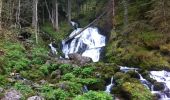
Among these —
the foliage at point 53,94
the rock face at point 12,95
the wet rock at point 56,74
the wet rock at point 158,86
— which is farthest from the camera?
the wet rock at point 56,74

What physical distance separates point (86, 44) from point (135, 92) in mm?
15328

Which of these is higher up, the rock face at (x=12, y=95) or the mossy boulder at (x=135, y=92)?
the rock face at (x=12, y=95)

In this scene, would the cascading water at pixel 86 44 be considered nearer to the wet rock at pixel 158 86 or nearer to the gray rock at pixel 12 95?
the wet rock at pixel 158 86

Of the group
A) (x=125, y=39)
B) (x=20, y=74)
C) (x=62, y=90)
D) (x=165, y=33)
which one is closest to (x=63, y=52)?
(x=125, y=39)

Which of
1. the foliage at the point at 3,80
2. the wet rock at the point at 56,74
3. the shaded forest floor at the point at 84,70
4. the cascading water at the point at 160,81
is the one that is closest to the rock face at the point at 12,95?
the shaded forest floor at the point at 84,70

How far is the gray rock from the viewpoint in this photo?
49.5 ft

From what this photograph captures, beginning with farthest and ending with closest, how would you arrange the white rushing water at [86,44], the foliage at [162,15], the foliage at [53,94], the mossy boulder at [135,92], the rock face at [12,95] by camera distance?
1. the white rushing water at [86,44]
2. the foliage at [162,15]
3. the mossy boulder at [135,92]
4. the foliage at [53,94]
5. the rock face at [12,95]

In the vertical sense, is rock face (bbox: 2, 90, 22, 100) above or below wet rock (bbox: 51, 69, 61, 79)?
below

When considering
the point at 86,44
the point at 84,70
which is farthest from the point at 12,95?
the point at 86,44

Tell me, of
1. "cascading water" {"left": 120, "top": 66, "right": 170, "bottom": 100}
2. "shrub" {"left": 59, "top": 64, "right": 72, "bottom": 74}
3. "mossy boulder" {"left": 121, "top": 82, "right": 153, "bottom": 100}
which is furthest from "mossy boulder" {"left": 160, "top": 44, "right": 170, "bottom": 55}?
"shrub" {"left": 59, "top": 64, "right": 72, "bottom": 74}

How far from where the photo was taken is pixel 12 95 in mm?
15266

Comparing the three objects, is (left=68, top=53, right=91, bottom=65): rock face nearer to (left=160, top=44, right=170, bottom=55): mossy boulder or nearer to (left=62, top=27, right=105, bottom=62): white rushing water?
(left=62, top=27, right=105, bottom=62): white rushing water

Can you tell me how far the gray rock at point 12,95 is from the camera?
49.5ft

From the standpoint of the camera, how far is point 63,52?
32656mm
